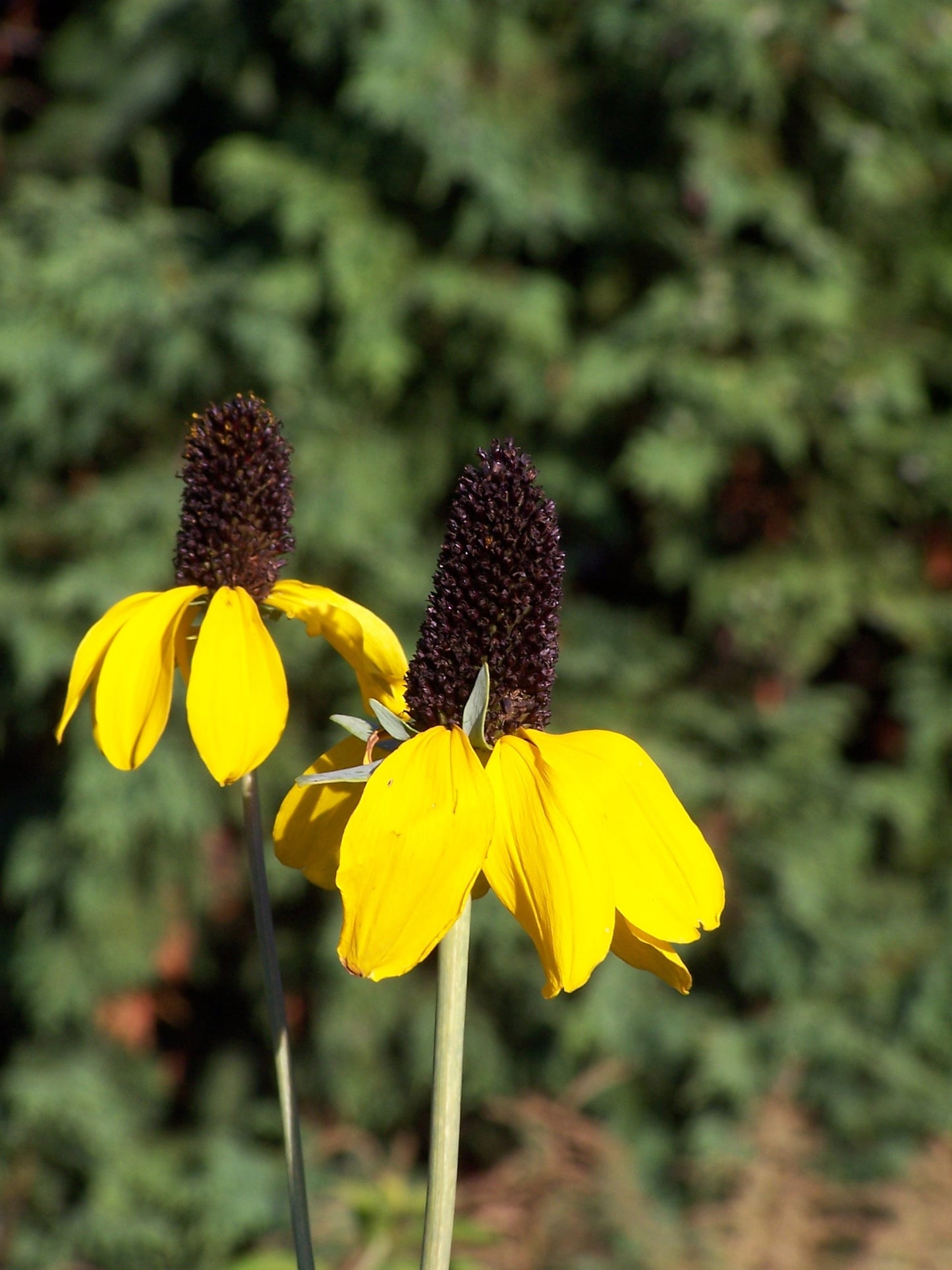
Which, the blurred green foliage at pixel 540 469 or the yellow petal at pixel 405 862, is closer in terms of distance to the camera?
the yellow petal at pixel 405 862

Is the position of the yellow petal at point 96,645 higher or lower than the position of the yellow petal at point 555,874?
lower

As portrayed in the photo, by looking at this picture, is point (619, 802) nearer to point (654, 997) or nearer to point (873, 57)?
point (654, 997)

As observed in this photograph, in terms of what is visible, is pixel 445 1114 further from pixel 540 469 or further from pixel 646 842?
pixel 540 469

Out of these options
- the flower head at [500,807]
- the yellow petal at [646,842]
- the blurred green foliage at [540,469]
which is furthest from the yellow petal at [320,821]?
the blurred green foliage at [540,469]

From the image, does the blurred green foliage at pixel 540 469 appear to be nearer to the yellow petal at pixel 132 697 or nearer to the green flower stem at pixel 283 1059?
the yellow petal at pixel 132 697

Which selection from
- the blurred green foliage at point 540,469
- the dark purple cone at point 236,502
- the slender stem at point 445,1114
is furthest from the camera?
the blurred green foliage at point 540,469

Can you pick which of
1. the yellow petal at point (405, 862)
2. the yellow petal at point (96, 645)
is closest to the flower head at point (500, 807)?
the yellow petal at point (405, 862)

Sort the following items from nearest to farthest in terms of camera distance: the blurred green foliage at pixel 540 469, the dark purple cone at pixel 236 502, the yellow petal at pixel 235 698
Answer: the yellow petal at pixel 235 698 < the dark purple cone at pixel 236 502 < the blurred green foliage at pixel 540 469
